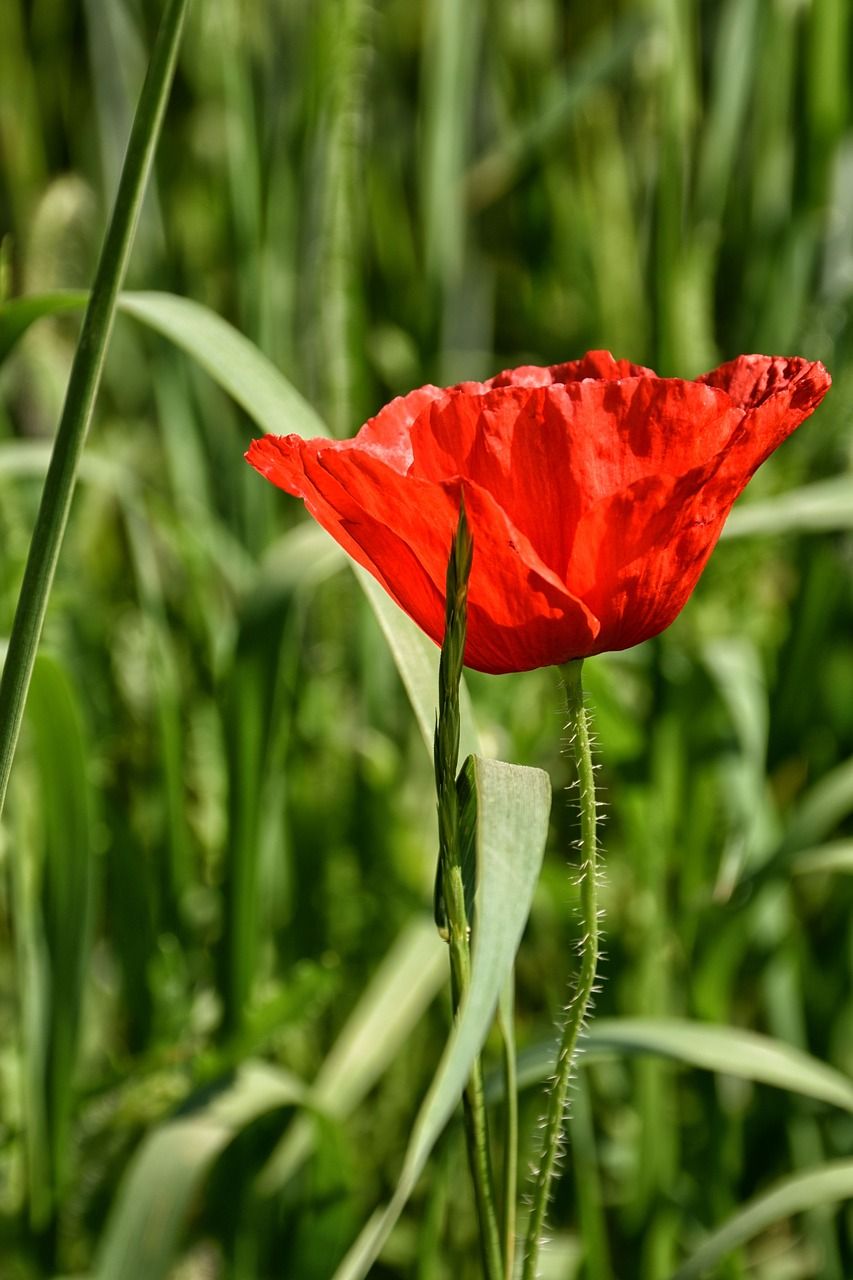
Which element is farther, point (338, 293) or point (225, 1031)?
point (338, 293)

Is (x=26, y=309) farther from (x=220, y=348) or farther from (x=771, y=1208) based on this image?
(x=771, y=1208)

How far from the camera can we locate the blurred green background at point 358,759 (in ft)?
2.52

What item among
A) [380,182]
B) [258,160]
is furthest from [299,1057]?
[380,182]

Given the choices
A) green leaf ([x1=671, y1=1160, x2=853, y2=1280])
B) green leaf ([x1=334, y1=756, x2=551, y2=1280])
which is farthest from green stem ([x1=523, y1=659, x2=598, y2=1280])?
green leaf ([x1=671, y1=1160, x2=853, y2=1280])

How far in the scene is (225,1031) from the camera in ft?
2.57

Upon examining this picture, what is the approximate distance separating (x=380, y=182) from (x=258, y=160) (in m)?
0.29

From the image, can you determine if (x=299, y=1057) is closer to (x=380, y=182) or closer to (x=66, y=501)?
(x=66, y=501)

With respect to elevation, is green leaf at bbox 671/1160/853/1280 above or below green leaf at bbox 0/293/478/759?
below

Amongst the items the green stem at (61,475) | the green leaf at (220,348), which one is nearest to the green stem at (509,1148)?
the green stem at (61,475)

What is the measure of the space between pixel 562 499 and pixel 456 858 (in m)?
0.10

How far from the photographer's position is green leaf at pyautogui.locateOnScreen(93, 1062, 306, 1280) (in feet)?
2.02

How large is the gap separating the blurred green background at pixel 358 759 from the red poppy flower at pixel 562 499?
0.71ft

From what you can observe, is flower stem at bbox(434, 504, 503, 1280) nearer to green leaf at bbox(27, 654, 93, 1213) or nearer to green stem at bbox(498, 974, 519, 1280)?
green stem at bbox(498, 974, 519, 1280)

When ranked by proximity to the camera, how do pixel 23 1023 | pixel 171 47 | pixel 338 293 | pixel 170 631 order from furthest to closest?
pixel 170 631, pixel 338 293, pixel 23 1023, pixel 171 47
